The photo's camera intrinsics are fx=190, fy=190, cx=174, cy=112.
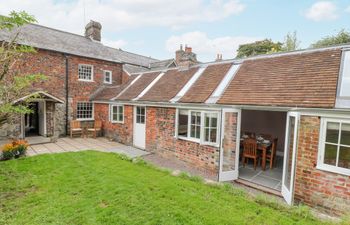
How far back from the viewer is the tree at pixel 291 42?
26878mm

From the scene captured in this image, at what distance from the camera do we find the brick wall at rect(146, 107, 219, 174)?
24.8 ft

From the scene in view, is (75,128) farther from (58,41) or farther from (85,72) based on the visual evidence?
(58,41)

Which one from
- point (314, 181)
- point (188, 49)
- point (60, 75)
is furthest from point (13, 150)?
point (314, 181)

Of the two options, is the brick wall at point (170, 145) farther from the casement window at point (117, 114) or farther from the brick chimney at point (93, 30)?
the brick chimney at point (93, 30)

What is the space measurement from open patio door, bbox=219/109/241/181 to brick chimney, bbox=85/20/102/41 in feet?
52.1

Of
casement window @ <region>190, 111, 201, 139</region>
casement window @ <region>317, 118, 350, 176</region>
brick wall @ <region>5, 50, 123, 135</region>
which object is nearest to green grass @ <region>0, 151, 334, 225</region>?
casement window @ <region>317, 118, 350, 176</region>

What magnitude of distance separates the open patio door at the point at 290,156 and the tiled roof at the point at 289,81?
524 millimetres

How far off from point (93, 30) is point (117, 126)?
10512 mm

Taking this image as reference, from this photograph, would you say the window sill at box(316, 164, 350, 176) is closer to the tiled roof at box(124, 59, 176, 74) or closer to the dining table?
the dining table

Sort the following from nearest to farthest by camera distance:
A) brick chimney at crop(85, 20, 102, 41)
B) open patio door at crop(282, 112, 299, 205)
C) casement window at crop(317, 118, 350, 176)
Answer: casement window at crop(317, 118, 350, 176) → open patio door at crop(282, 112, 299, 205) → brick chimney at crop(85, 20, 102, 41)

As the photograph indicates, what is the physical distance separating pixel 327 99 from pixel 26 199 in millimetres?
8235

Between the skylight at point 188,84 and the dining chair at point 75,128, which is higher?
the skylight at point 188,84

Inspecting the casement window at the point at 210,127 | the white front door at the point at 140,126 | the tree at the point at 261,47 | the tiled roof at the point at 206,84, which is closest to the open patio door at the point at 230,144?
the casement window at the point at 210,127

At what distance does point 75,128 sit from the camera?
43.1 feet
